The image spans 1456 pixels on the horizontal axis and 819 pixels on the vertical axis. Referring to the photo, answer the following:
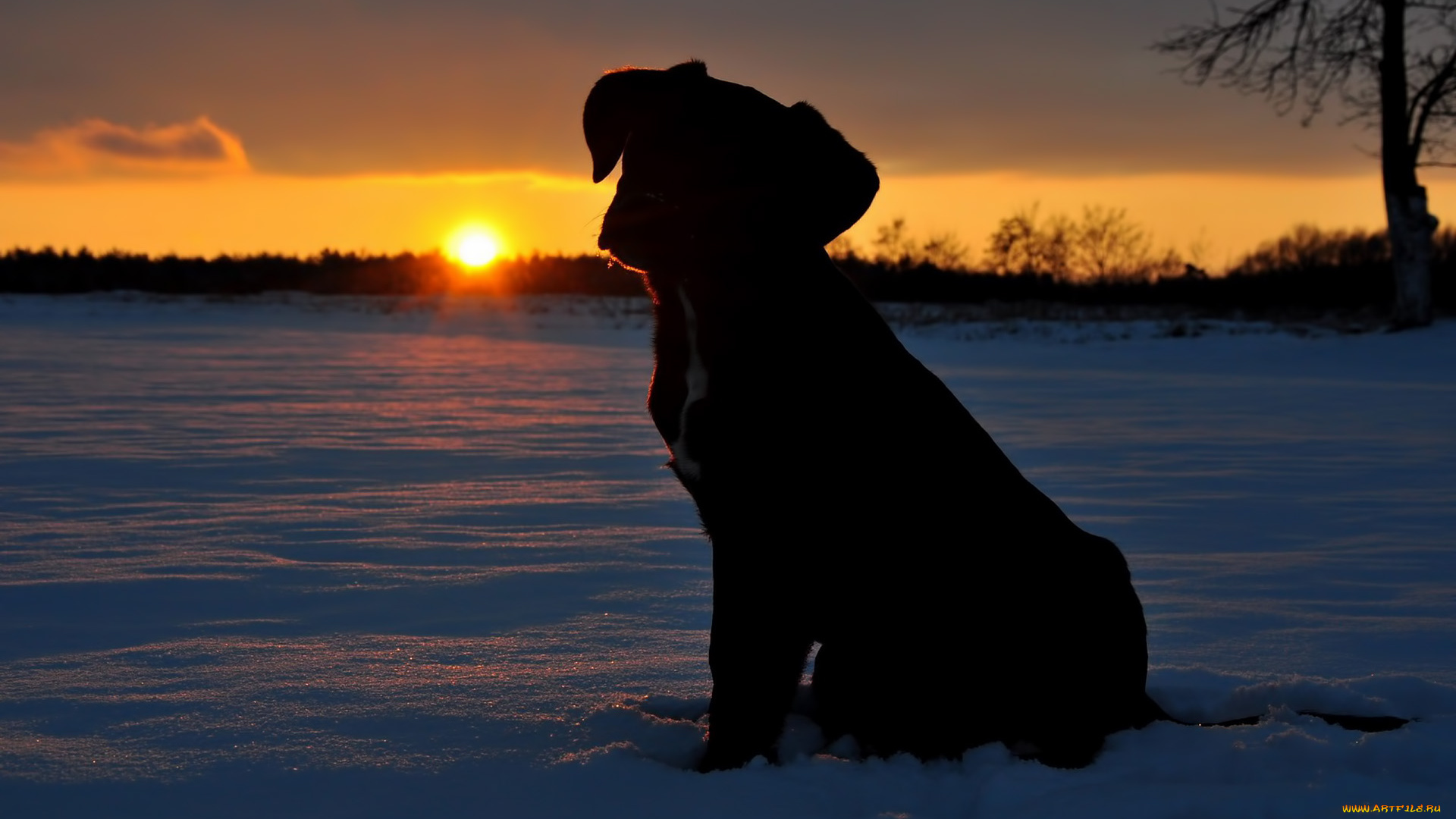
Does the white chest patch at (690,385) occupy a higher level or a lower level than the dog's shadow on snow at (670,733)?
higher

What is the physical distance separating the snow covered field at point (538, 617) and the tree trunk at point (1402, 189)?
9.29 meters

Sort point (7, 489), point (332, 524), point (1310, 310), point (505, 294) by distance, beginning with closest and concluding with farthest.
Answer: point (332, 524), point (7, 489), point (1310, 310), point (505, 294)

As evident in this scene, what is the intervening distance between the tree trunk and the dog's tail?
58.9 ft

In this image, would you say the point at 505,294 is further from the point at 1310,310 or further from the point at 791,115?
the point at 791,115

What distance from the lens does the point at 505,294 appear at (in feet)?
95.9

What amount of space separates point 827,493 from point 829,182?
60 cm

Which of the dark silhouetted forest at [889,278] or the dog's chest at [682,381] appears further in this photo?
the dark silhouetted forest at [889,278]

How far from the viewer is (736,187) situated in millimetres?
2482

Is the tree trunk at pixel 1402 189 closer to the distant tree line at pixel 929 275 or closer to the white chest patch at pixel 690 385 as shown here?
the distant tree line at pixel 929 275

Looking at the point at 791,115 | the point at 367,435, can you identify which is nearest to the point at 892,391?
the point at 791,115

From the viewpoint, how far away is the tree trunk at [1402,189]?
60.6 feet

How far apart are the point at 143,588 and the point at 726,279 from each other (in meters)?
2.48

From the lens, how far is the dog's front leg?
7.97 ft

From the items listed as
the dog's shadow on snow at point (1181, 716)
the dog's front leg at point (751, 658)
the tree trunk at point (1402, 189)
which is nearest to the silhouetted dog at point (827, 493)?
the dog's front leg at point (751, 658)
